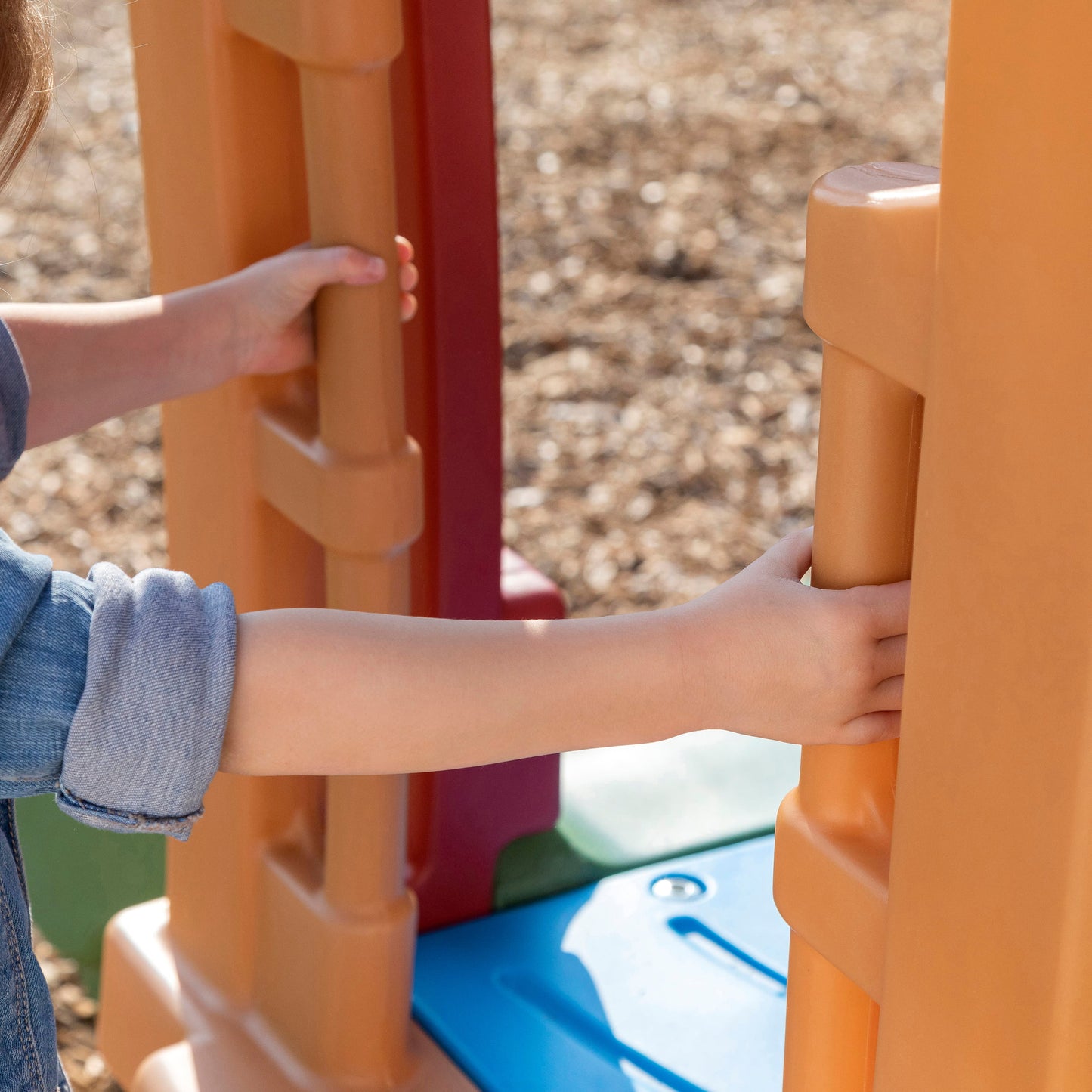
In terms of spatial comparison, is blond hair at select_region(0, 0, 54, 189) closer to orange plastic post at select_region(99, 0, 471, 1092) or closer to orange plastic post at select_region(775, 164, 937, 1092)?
orange plastic post at select_region(99, 0, 471, 1092)

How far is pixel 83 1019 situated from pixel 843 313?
124 cm

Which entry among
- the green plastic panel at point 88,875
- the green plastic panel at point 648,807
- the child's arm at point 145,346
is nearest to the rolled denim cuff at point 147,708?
the child's arm at point 145,346

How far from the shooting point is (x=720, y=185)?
3.31m

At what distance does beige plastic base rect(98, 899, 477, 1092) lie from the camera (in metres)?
1.01

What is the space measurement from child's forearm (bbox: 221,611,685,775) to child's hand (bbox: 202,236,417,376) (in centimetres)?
27

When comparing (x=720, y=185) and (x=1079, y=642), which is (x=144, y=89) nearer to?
(x=1079, y=642)

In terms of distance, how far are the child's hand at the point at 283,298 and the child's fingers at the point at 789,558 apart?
0.99ft

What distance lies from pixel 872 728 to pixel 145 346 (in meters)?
0.52

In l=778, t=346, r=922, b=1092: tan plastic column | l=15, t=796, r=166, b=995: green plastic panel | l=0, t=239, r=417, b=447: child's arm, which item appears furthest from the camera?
l=15, t=796, r=166, b=995: green plastic panel

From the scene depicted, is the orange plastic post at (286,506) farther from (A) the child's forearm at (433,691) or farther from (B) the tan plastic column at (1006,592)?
(B) the tan plastic column at (1006,592)

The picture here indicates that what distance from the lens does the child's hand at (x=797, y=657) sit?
56cm

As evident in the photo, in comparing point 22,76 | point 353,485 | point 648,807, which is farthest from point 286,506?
point 648,807

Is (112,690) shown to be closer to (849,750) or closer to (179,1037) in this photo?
(849,750)

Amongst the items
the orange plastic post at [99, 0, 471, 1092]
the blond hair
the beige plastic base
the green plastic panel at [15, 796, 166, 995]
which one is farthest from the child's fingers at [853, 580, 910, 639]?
the green plastic panel at [15, 796, 166, 995]
